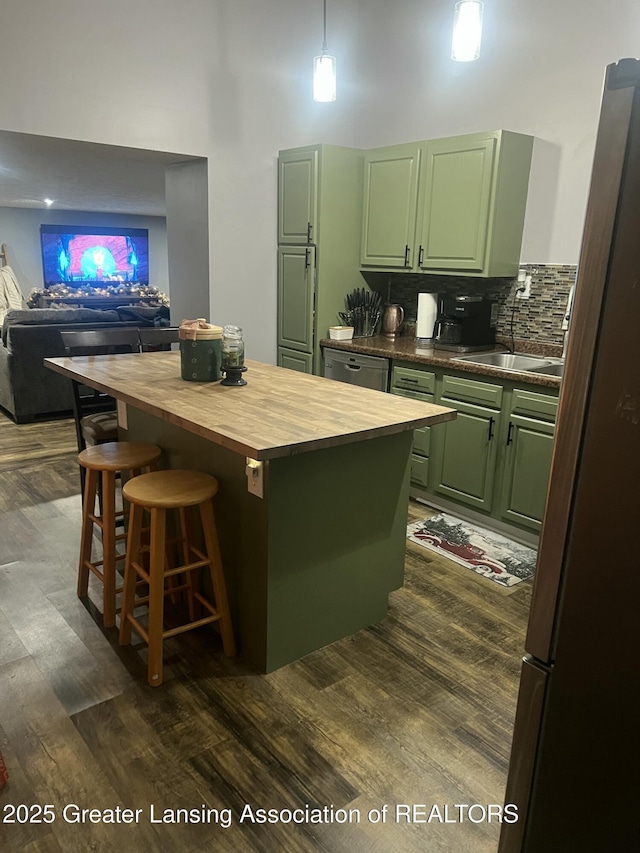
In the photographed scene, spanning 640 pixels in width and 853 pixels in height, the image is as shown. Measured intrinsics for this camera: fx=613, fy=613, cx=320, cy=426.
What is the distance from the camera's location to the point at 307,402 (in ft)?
7.50

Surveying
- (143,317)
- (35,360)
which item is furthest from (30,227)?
(35,360)

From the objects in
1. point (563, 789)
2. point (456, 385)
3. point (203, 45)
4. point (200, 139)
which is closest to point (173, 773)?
point (563, 789)

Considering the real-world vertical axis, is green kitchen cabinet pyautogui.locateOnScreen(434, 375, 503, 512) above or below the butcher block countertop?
below

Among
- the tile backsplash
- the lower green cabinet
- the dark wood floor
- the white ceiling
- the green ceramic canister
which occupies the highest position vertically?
the white ceiling

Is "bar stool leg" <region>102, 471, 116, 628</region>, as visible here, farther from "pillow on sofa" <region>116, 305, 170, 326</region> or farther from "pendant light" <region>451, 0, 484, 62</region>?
"pillow on sofa" <region>116, 305, 170, 326</region>

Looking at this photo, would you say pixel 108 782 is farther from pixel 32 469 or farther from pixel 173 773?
pixel 32 469

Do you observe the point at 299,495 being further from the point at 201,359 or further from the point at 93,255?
the point at 93,255

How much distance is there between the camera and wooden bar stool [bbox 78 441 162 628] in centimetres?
238

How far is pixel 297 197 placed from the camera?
4.25 m

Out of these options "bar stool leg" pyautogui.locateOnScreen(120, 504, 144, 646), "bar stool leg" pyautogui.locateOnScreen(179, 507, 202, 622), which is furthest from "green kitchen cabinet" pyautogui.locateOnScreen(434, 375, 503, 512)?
"bar stool leg" pyautogui.locateOnScreen(120, 504, 144, 646)

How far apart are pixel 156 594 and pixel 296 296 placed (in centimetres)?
282

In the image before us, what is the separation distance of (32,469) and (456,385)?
2.88 m

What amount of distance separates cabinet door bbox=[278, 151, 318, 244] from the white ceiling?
663 mm

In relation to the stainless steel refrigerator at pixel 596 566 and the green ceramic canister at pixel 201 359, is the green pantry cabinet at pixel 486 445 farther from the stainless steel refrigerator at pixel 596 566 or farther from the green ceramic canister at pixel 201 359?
the stainless steel refrigerator at pixel 596 566
